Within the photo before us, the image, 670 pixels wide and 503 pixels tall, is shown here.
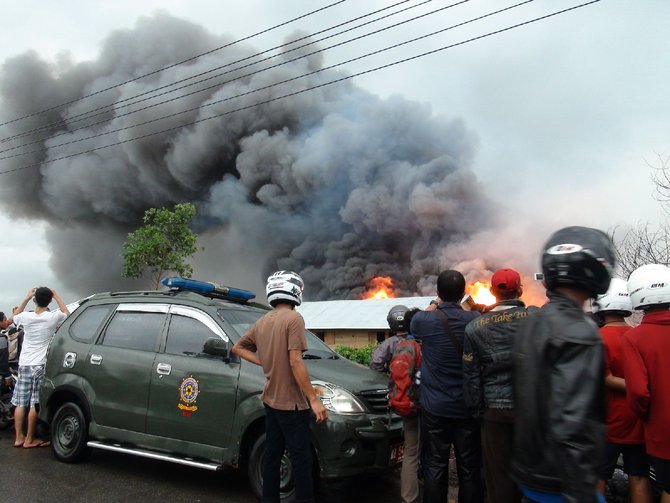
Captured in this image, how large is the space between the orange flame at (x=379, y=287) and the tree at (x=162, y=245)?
21.9 meters

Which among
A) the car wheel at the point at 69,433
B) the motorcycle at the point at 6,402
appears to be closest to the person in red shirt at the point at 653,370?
the car wheel at the point at 69,433

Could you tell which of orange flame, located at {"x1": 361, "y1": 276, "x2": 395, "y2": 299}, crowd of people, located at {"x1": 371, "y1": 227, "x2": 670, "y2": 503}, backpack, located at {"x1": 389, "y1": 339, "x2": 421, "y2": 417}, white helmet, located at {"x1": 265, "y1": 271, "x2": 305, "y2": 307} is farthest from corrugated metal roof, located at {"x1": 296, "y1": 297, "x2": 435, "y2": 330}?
white helmet, located at {"x1": 265, "y1": 271, "x2": 305, "y2": 307}

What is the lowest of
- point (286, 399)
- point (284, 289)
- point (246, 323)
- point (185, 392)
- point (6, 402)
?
point (6, 402)

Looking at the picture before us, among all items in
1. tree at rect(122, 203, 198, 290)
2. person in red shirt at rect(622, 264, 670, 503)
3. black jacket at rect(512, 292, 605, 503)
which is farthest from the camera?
tree at rect(122, 203, 198, 290)

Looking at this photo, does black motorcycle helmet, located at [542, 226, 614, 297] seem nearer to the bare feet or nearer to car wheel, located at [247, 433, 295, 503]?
car wheel, located at [247, 433, 295, 503]

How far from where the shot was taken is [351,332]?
1009 inches

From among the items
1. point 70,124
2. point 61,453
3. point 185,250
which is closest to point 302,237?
point 70,124

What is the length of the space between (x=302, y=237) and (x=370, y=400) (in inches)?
1845

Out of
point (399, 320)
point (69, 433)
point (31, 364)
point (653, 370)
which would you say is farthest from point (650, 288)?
point (31, 364)

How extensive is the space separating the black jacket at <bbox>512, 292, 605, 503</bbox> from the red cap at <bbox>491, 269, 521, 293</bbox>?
1.41 meters

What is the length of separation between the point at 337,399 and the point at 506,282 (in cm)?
160

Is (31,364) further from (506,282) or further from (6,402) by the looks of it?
(506,282)

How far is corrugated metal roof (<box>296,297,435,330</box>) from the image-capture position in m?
25.1

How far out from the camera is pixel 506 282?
322cm
